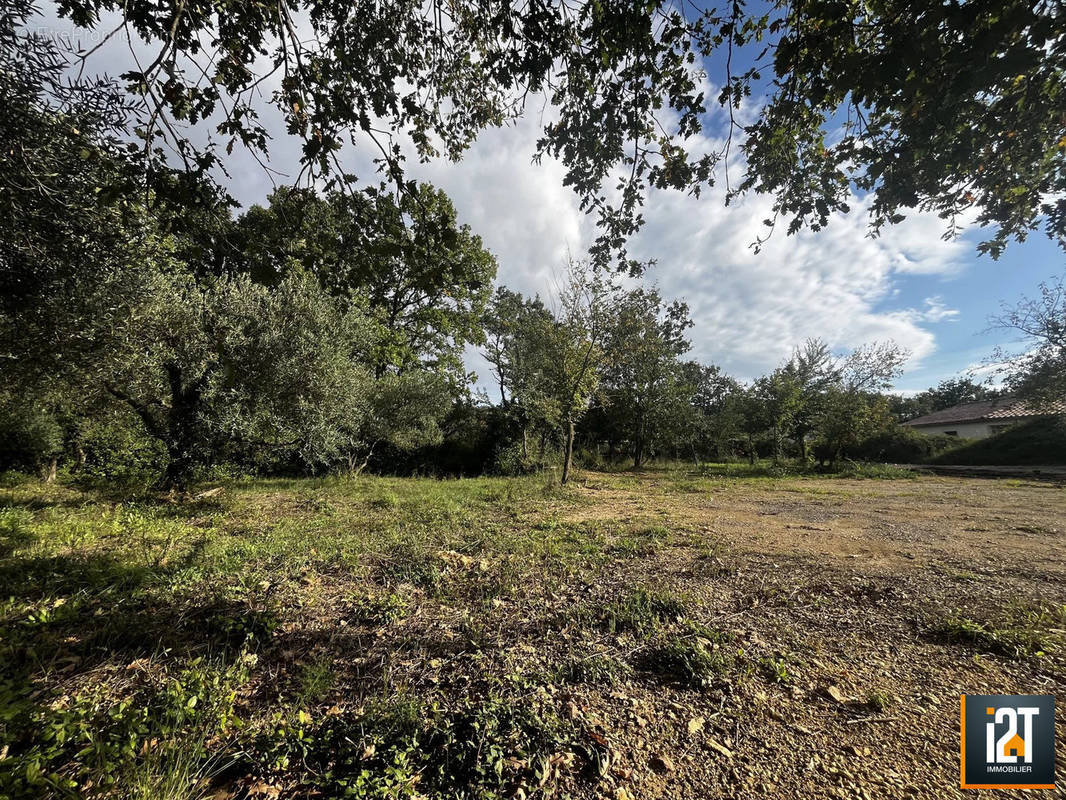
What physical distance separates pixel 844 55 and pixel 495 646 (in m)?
5.78

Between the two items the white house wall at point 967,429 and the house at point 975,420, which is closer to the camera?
the house at point 975,420

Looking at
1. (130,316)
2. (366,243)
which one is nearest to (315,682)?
(366,243)

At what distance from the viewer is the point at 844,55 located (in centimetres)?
294

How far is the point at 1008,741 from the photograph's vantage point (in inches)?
85.5

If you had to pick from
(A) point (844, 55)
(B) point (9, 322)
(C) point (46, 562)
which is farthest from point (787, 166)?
(B) point (9, 322)

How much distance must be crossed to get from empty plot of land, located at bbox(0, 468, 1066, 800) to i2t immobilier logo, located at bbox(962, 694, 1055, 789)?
0.38 ft

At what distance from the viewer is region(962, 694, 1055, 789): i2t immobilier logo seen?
199cm

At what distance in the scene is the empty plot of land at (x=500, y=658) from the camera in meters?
1.98

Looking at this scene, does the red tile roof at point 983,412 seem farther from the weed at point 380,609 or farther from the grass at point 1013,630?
the weed at point 380,609

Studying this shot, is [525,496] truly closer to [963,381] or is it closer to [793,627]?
[793,627]

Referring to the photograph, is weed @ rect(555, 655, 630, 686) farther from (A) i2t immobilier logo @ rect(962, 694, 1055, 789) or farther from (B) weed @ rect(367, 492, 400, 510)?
(B) weed @ rect(367, 492, 400, 510)

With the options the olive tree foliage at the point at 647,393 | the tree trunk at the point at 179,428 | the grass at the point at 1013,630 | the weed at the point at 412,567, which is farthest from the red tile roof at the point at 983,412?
the tree trunk at the point at 179,428

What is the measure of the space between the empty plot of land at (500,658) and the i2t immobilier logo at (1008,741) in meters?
0.12

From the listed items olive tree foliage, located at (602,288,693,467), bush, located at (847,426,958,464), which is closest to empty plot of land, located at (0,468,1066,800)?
olive tree foliage, located at (602,288,693,467)
